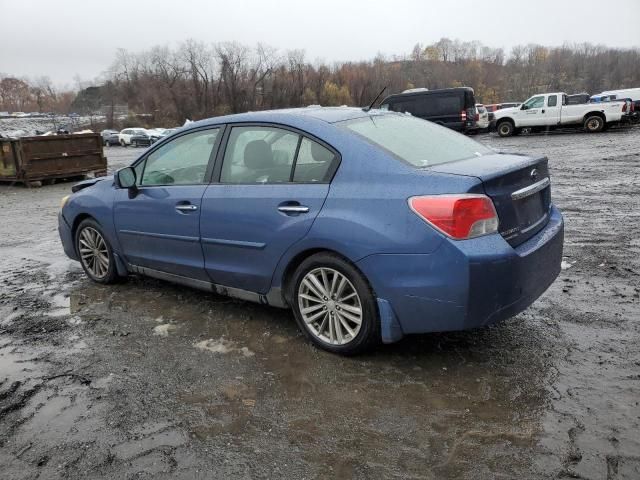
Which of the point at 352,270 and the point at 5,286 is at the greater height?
the point at 352,270

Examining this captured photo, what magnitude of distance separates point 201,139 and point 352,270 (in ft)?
5.93

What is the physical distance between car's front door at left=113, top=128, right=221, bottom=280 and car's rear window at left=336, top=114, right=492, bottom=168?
1210 mm

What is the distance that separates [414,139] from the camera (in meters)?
3.72

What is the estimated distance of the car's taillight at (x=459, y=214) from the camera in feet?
9.62

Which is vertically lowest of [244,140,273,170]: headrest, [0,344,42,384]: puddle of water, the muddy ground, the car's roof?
the muddy ground

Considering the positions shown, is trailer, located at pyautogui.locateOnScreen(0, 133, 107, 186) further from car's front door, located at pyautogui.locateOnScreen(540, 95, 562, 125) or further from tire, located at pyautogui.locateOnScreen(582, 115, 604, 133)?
tire, located at pyautogui.locateOnScreen(582, 115, 604, 133)

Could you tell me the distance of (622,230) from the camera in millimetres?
6461

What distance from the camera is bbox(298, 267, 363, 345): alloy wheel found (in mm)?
3391

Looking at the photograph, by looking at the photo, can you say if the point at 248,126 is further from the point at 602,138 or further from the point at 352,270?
the point at 602,138

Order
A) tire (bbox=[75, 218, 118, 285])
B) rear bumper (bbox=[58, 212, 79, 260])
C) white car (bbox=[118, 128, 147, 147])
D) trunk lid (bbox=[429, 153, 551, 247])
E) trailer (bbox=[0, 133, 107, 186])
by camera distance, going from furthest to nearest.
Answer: white car (bbox=[118, 128, 147, 147]) < trailer (bbox=[0, 133, 107, 186]) < rear bumper (bbox=[58, 212, 79, 260]) < tire (bbox=[75, 218, 118, 285]) < trunk lid (bbox=[429, 153, 551, 247])

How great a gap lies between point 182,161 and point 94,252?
1.58 metres

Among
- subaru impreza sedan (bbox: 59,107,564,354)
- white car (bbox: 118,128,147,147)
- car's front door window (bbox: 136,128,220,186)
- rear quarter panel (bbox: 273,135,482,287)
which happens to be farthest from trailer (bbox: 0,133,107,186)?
white car (bbox: 118,128,147,147)

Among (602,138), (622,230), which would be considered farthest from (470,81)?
(622,230)

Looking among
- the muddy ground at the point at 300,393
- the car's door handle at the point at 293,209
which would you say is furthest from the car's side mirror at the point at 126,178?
the car's door handle at the point at 293,209
